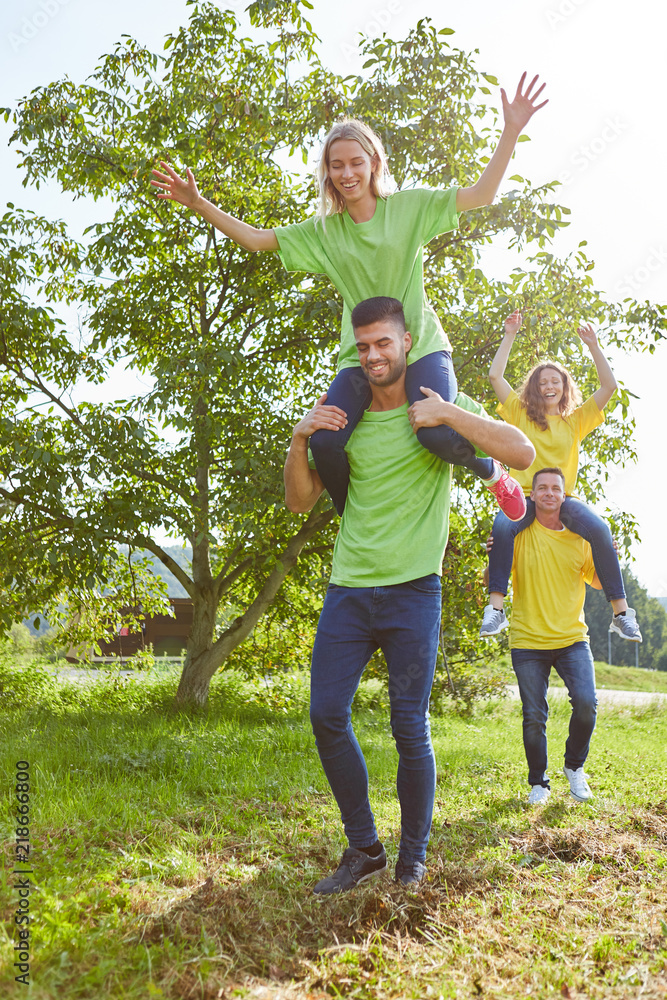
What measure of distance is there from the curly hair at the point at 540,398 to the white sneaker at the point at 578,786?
2.11m

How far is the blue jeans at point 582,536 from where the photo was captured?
4305 millimetres

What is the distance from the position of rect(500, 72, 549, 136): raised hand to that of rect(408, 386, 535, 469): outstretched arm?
1.06m

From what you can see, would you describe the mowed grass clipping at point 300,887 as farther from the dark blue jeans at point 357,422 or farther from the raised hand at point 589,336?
the raised hand at point 589,336

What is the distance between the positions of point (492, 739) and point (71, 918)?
660 centimetres

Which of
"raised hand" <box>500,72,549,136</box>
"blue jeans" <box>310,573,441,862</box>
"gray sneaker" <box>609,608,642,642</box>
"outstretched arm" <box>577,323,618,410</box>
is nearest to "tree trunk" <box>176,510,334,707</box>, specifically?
"outstretched arm" <box>577,323,618,410</box>

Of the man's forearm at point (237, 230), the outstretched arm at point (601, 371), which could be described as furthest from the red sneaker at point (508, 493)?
the outstretched arm at point (601, 371)

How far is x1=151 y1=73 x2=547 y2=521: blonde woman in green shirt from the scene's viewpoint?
2.66 metres

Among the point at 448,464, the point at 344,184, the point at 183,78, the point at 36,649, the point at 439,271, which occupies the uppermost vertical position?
the point at 183,78

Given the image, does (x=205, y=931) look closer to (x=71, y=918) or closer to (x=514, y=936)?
(x=71, y=918)

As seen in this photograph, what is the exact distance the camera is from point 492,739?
26.9 ft

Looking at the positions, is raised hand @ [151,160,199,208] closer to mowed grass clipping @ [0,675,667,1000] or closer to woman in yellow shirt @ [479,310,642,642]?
woman in yellow shirt @ [479,310,642,642]

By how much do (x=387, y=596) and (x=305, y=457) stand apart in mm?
596

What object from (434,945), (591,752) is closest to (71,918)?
(434,945)

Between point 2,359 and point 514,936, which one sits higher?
point 2,359
